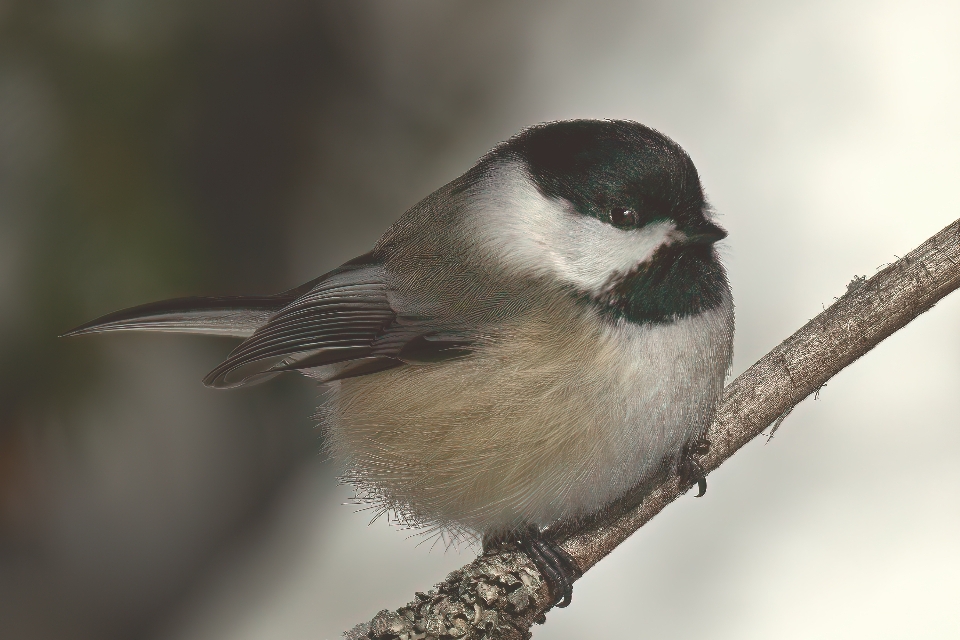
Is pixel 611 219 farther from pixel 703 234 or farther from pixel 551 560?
pixel 551 560

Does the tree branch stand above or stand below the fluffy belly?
below

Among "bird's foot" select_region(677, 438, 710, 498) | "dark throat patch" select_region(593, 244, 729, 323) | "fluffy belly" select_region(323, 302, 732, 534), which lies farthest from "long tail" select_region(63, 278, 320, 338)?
"bird's foot" select_region(677, 438, 710, 498)

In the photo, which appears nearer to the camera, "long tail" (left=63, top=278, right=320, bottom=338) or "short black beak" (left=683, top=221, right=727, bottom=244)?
"short black beak" (left=683, top=221, right=727, bottom=244)

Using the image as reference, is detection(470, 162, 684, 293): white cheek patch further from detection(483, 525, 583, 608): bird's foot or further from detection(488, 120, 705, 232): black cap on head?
detection(483, 525, 583, 608): bird's foot

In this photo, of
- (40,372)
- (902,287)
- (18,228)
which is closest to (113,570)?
(40,372)

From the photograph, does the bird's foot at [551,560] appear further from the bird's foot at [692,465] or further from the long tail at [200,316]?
the long tail at [200,316]

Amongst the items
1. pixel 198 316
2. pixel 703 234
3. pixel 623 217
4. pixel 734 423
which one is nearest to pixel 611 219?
pixel 623 217
